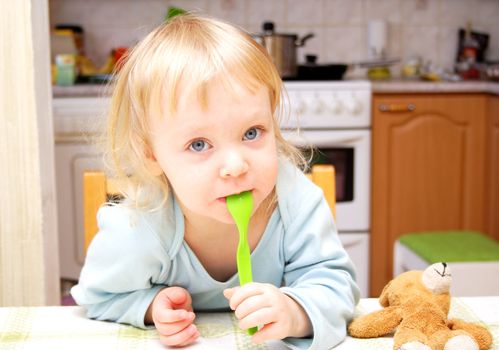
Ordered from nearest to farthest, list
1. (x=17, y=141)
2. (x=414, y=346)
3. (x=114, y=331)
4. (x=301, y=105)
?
(x=414, y=346), (x=114, y=331), (x=17, y=141), (x=301, y=105)

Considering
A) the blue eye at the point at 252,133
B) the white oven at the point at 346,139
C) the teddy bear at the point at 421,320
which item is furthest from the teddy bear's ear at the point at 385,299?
the white oven at the point at 346,139

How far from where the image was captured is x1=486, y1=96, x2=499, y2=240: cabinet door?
2.92 meters

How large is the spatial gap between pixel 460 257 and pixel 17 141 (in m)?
1.32

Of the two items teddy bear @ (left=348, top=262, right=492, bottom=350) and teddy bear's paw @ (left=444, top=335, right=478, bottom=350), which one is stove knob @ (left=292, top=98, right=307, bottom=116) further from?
teddy bear's paw @ (left=444, top=335, right=478, bottom=350)

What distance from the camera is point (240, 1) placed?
3.45 meters

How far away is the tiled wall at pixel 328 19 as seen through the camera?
343 cm

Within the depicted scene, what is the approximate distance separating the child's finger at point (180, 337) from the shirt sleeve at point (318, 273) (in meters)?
0.10

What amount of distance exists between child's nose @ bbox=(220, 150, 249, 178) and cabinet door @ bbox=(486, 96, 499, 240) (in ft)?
7.75

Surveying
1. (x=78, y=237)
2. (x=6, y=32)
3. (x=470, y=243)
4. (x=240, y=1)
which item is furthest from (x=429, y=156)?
(x=6, y=32)

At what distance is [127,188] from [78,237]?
6.74 feet

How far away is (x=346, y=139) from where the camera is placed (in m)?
2.89

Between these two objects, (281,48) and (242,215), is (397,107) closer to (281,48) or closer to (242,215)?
(281,48)

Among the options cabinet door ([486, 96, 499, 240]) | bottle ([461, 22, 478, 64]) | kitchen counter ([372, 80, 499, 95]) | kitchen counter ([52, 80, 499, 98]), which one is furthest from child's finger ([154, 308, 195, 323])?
bottle ([461, 22, 478, 64])

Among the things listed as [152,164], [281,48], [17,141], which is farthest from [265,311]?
[281,48]
